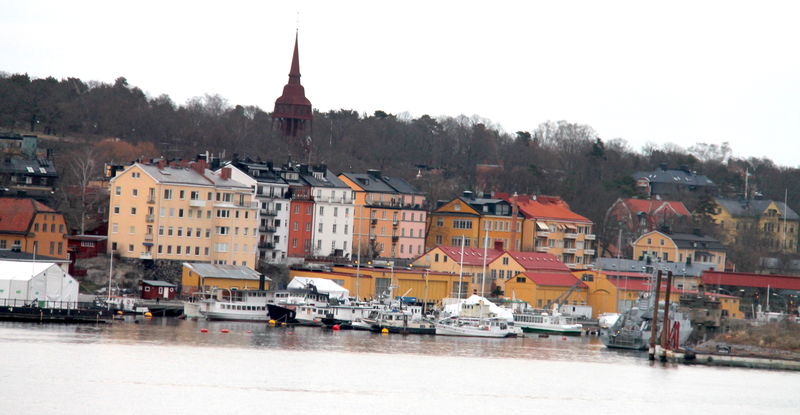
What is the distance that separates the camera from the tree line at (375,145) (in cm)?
13150

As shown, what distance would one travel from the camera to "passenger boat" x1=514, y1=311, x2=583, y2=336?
3930 inches

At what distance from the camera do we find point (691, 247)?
128 m

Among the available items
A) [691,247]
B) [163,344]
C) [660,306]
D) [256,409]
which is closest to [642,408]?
[256,409]

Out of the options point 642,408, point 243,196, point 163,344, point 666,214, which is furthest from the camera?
point 666,214

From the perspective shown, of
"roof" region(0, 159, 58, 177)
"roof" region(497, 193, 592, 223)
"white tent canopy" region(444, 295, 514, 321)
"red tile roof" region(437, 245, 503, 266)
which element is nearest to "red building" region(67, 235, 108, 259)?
"roof" region(0, 159, 58, 177)

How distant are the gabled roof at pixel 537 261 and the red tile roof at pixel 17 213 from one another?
32.9m

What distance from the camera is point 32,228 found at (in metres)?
94.0

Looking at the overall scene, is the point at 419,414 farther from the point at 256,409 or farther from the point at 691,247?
the point at 691,247

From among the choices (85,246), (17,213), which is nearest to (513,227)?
(85,246)

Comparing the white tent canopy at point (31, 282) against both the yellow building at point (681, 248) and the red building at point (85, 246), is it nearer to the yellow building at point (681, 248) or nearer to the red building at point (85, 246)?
the red building at point (85, 246)

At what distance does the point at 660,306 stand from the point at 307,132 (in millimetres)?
59274

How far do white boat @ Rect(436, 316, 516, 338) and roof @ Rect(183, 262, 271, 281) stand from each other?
458 inches

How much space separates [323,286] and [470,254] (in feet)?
52.3

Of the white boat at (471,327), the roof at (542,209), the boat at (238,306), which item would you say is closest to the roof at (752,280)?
the roof at (542,209)
